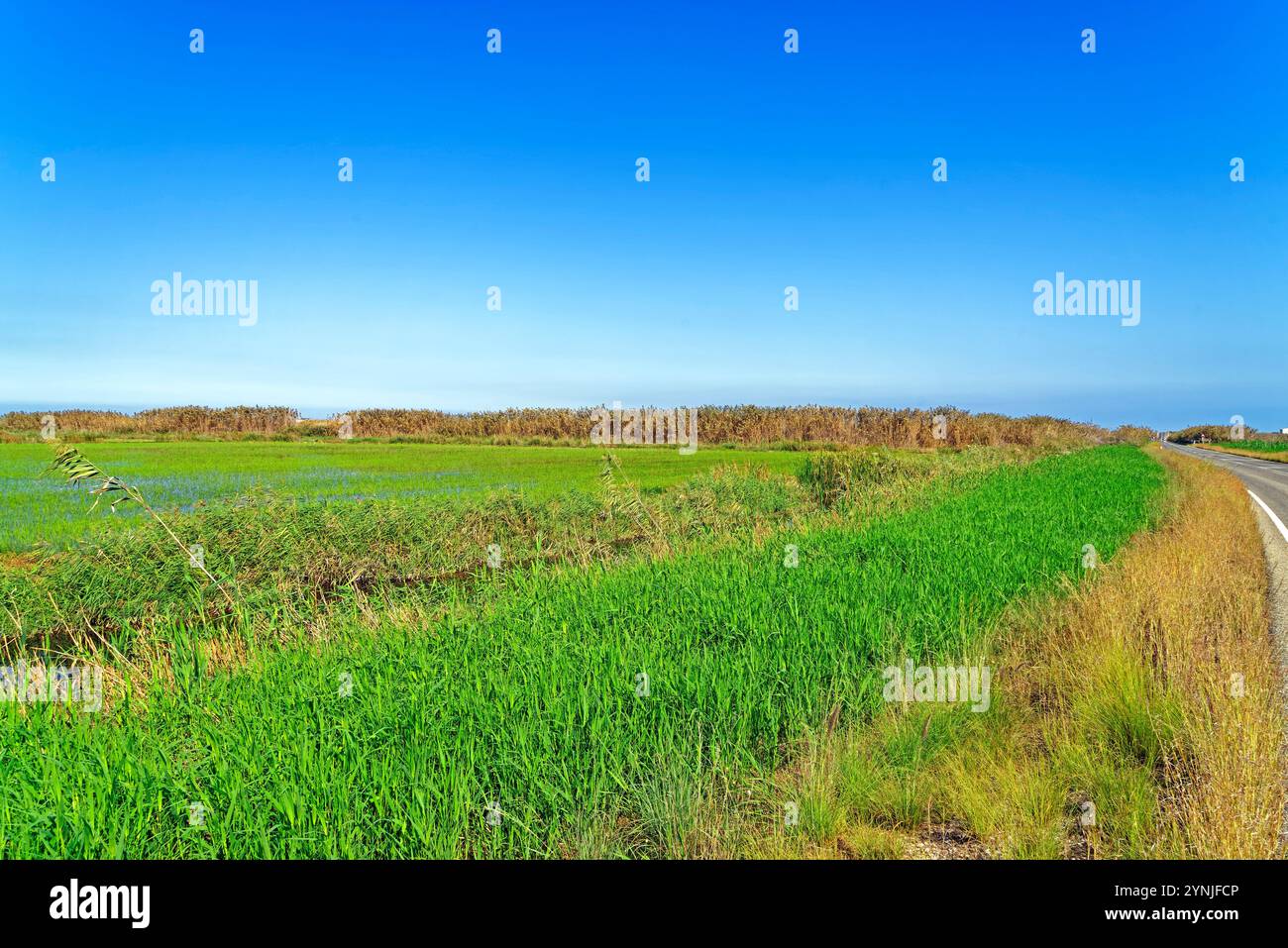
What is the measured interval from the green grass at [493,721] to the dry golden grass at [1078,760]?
448 mm

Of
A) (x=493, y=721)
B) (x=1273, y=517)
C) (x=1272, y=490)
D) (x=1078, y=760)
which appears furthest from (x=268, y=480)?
(x=1272, y=490)

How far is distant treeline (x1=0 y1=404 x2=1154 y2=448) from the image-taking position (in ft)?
197

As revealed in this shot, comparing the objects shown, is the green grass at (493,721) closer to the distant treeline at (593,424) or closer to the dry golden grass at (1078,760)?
the dry golden grass at (1078,760)

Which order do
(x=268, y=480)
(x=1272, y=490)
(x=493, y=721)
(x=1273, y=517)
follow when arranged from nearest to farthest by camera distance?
1. (x=493, y=721)
2. (x=1273, y=517)
3. (x=1272, y=490)
4. (x=268, y=480)

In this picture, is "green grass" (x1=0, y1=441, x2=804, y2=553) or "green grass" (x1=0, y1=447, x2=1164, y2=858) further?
"green grass" (x1=0, y1=441, x2=804, y2=553)

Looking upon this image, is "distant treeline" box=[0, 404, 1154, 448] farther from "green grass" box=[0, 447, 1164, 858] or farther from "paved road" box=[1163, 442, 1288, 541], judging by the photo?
"green grass" box=[0, 447, 1164, 858]

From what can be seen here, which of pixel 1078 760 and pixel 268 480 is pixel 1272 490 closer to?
pixel 1078 760

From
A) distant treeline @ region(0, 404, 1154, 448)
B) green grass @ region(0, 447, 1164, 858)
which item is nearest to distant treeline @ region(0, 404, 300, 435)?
distant treeline @ region(0, 404, 1154, 448)

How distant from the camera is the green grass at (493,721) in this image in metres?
3.15

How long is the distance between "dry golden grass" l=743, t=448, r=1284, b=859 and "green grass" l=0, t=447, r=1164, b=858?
45cm

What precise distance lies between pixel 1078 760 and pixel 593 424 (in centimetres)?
6556

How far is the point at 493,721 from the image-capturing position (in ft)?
12.9

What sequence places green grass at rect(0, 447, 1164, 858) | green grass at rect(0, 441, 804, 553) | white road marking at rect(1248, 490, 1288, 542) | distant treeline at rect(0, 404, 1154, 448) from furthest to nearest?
distant treeline at rect(0, 404, 1154, 448) → green grass at rect(0, 441, 804, 553) → white road marking at rect(1248, 490, 1288, 542) → green grass at rect(0, 447, 1164, 858)
